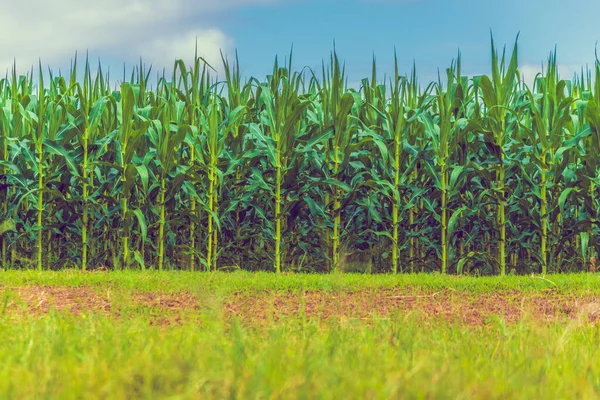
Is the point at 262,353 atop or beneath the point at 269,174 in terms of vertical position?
beneath

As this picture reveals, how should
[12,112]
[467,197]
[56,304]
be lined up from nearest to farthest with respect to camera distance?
[56,304], [467,197], [12,112]

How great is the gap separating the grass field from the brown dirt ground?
0.02m

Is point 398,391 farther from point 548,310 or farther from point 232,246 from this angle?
point 232,246

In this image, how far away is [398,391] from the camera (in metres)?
2.28

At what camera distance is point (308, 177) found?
8.18 metres

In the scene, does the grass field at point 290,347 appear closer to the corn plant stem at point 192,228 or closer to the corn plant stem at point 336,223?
the corn plant stem at point 336,223

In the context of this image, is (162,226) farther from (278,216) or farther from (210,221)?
(278,216)

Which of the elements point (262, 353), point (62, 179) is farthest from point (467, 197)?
point (262, 353)

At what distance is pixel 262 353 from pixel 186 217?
6.08 meters

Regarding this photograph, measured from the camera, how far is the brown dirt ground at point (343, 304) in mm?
5082

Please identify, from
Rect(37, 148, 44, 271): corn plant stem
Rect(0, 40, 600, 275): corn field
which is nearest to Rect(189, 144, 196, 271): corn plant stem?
Rect(0, 40, 600, 275): corn field

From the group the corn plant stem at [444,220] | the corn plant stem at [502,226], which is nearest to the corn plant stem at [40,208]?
the corn plant stem at [444,220]

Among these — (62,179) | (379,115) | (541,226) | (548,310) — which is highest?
(379,115)

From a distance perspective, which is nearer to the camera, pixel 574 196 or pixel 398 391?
pixel 398 391
